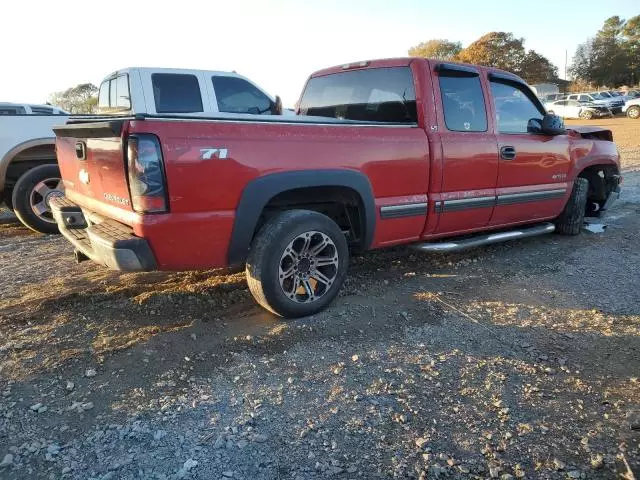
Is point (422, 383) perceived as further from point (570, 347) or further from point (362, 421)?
point (570, 347)

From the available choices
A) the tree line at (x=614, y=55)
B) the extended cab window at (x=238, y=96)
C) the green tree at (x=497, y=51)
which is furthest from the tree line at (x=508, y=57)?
the extended cab window at (x=238, y=96)

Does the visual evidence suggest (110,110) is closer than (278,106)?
No

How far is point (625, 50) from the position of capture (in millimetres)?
58469

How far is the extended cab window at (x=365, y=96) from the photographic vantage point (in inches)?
166

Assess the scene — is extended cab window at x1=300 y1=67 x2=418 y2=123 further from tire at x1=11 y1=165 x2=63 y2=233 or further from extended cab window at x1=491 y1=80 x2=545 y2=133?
tire at x1=11 y1=165 x2=63 y2=233

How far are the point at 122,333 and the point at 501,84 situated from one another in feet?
13.5

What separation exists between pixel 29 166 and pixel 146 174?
4689 mm

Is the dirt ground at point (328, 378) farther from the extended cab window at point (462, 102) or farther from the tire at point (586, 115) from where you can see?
the tire at point (586, 115)

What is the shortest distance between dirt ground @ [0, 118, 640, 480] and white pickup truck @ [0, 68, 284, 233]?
6.26 feet

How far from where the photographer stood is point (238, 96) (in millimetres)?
7879

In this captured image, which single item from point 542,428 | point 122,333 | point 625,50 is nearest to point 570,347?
point 542,428

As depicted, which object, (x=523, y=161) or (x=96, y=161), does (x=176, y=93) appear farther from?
(x=523, y=161)

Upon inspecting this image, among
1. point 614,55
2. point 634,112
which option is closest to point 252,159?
point 634,112

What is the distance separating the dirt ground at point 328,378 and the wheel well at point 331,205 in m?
0.54
